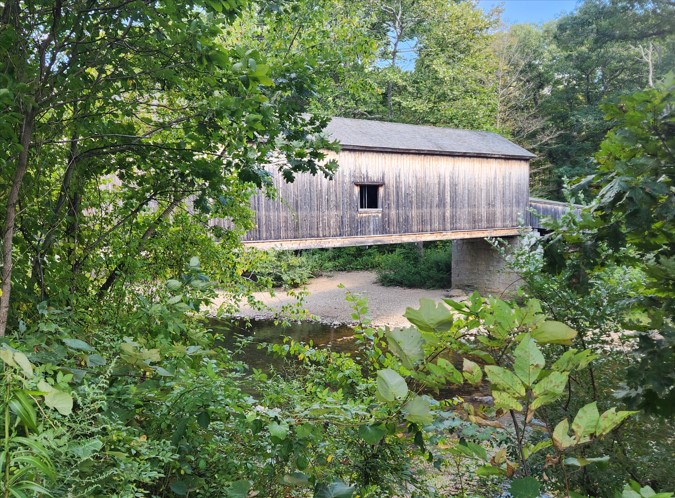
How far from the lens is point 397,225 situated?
14398mm

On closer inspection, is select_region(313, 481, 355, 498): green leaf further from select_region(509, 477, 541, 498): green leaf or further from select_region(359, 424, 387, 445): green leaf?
select_region(509, 477, 541, 498): green leaf

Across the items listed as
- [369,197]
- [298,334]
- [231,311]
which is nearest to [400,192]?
Answer: [369,197]

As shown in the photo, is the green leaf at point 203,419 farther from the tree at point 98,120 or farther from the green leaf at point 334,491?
the tree at point 98,120

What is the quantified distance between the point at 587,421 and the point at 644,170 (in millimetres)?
1063

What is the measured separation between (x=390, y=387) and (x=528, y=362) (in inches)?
11.2

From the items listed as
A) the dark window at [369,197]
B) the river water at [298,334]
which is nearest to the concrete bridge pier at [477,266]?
the dark window at [369,197]

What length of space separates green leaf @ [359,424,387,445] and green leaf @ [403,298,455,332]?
30cm

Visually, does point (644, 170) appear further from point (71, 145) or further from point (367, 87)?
point (367, 87)

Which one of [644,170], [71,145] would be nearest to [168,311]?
[71,145]

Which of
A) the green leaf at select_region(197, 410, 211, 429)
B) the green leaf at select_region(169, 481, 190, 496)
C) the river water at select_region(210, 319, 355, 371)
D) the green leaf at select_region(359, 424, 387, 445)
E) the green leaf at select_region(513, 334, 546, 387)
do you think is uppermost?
the green leaf at select_region(513, 334, 546, 387)

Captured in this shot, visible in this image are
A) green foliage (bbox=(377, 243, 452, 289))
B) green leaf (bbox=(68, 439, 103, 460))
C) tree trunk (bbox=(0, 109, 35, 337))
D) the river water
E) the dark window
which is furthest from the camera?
green foliage (bbox=(377, 243, 452, 289))

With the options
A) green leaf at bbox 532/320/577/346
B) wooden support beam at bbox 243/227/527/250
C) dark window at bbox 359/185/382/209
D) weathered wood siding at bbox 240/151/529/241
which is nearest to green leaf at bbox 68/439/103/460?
green leaf at bbox 532/320/577/346

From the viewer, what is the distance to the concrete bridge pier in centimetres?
1741

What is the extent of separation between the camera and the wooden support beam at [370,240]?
1180 cm
